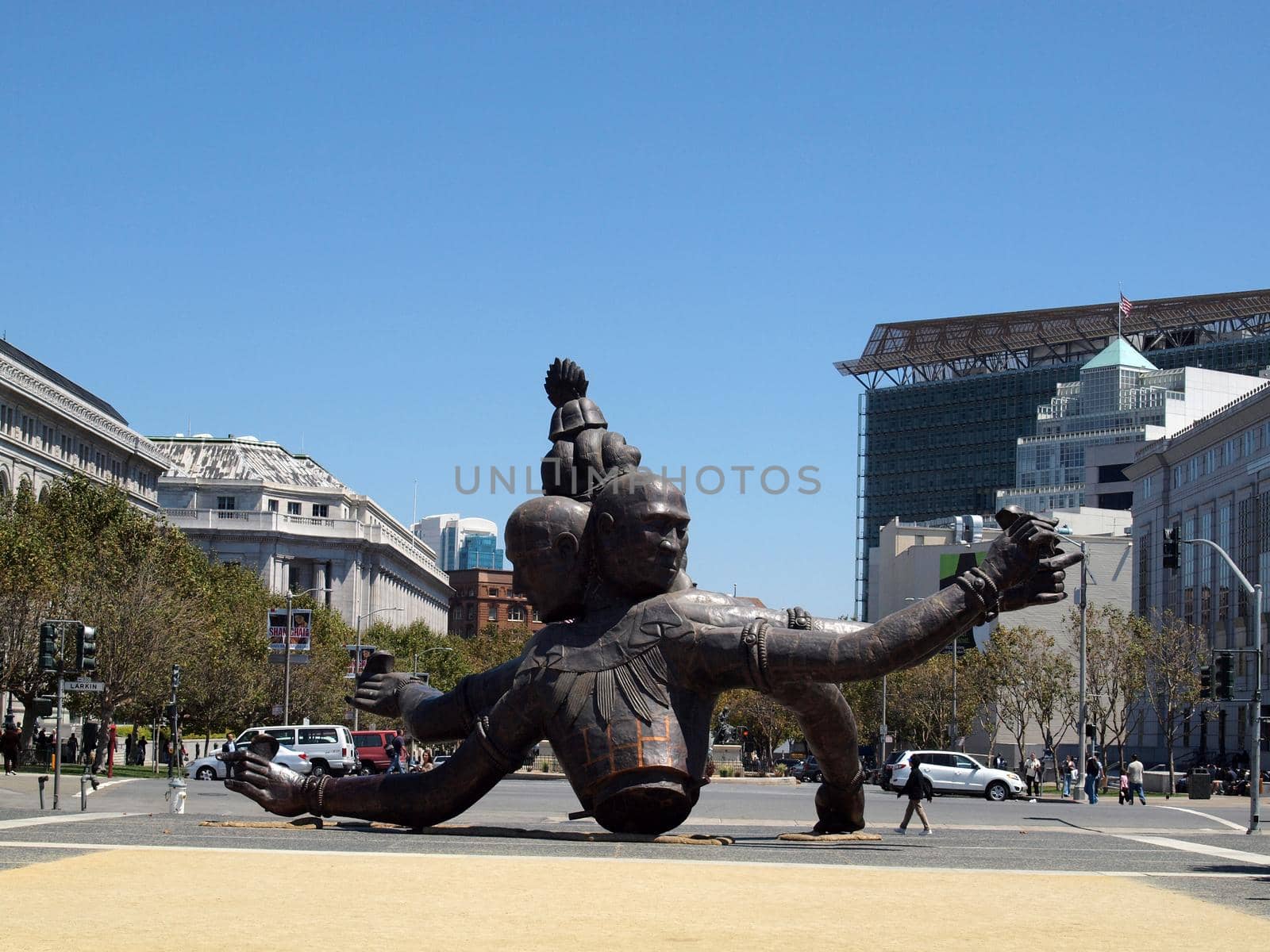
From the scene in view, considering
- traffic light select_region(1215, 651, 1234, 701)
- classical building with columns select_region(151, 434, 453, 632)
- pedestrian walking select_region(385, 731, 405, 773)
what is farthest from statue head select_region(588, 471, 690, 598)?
classical building with columns select_region(151, 434, 453, 632)

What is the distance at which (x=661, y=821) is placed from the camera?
55.7ft

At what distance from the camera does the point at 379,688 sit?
63.5 ft

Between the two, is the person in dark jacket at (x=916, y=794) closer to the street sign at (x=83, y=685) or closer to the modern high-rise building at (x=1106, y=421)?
the street sign at (x=83, y=685)

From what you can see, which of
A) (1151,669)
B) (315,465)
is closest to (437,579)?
(315,465)

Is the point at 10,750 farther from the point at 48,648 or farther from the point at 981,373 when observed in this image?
the point at 981,373

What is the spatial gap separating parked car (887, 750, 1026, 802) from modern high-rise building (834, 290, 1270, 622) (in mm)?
107741

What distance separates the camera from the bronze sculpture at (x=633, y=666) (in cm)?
1652

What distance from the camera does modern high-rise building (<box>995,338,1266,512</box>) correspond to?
134 m

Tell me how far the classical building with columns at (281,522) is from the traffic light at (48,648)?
84308 mm

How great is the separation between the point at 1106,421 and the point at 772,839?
427ft

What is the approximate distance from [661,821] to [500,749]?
184cm

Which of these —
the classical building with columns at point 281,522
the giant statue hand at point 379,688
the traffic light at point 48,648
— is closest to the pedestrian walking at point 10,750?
the traffic light at point 48,648

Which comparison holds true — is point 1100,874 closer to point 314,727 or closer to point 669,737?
point 669,737

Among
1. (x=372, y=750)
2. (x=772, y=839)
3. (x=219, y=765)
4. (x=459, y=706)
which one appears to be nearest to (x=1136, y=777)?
(x=372, y=750)
